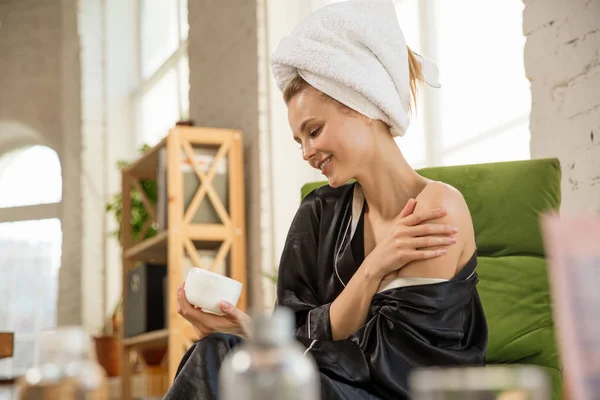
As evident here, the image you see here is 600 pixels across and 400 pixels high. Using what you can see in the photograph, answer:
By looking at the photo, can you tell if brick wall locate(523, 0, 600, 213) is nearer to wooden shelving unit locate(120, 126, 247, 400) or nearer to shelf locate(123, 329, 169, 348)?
wooden shelving unit locate(120, 126, 247, 400)

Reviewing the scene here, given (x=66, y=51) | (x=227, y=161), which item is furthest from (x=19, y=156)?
(x=227, y=161)

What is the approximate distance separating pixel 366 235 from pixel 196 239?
1.89 m

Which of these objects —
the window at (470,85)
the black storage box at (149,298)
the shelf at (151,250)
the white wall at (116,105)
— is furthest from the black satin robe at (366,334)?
the white wall at (116,105)

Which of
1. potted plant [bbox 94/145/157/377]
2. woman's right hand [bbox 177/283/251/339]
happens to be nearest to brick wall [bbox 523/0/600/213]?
woman's right hand [bbox 177/283/251/339]

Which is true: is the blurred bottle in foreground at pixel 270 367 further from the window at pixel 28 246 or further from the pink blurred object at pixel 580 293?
the window at pixel 28 246

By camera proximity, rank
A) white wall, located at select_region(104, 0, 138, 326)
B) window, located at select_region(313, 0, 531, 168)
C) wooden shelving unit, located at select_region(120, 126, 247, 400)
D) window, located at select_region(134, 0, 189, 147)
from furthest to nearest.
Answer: white wall, located at select_region(104, 0, 138, 326) < window, located at select_region(134, 0, 189, 147) < wooden shelving unit, located at select_region(120, 126, 247, 400) < window, located at select_region(313, 0, 531, 168)

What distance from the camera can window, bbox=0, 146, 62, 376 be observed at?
21.9ft

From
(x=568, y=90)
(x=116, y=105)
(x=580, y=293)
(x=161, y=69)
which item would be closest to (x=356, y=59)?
(x=568, y=90)

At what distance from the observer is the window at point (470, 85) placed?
2.63 meters

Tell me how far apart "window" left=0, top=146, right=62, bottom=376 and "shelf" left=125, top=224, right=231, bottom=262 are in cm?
277

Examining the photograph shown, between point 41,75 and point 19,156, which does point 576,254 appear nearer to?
point 41,75

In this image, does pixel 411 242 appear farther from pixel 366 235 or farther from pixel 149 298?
pixel 149 298

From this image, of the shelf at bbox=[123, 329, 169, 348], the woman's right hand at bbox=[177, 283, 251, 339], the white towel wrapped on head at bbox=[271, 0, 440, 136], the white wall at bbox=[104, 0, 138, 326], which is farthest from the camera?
the white wall at bbox=[104, 0, 138, 326]

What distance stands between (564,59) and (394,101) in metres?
0.74
